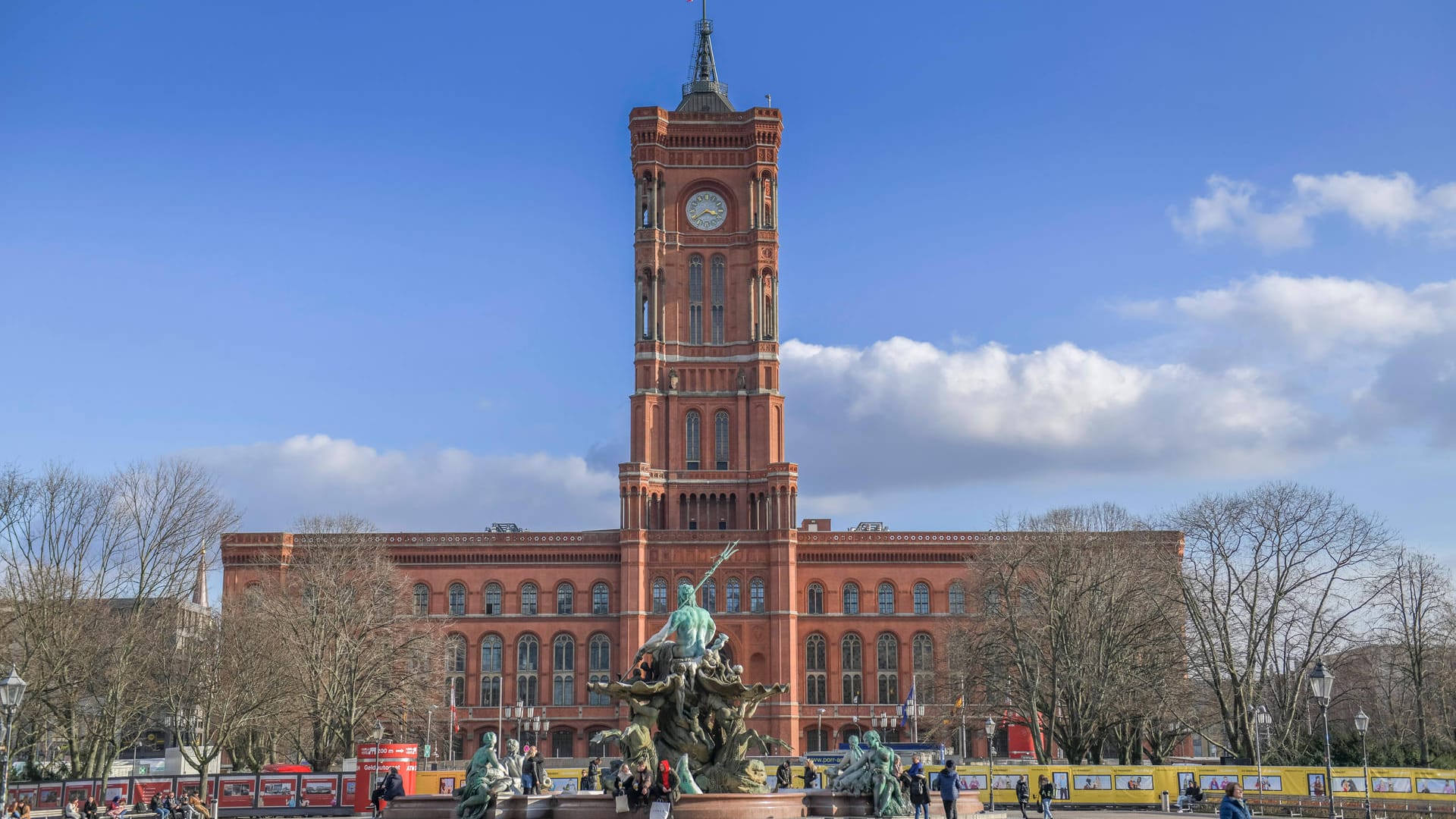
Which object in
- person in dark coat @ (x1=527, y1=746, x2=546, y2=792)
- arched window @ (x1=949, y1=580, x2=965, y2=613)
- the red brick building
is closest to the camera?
person in dark coat @ (x1=527, y1=746, x2=546, y2=792)

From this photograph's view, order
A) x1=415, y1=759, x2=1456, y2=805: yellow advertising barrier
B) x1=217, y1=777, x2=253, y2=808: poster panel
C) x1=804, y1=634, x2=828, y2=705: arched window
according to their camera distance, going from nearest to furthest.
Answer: x1=415, y1=759, x2=1456, y2=805: yellow advertising barrier < x1=217, y1=777, x2=253, y2=808: poster panel < x1=804, y1=634, x2=828, y2=705: arched window

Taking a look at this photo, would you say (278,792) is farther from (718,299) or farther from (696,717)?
(718,299)

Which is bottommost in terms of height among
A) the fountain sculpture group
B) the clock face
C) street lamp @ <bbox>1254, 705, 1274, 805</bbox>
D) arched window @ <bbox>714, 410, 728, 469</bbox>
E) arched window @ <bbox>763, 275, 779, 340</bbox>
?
street lamp @ <bbox>1254, 705, 1274, 805</bbox>

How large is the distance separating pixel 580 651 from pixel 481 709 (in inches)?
281

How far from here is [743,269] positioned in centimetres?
9656

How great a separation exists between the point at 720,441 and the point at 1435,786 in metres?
56.3

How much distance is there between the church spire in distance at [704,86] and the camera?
102000 millimetres

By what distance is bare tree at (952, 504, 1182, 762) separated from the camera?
5619 centimetres

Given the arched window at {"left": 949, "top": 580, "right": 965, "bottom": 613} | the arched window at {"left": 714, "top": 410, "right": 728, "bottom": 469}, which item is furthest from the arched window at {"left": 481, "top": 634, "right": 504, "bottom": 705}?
the arched window at {"left": 949, "top": 580, "right": 965, "bottom": 613}

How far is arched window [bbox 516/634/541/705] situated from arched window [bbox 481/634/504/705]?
1.15m

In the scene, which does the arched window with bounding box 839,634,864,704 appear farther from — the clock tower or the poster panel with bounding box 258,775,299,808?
the poster panel with bounding box 258,775,299,808

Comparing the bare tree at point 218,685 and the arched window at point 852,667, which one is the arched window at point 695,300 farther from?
the bare tree at point 218,685

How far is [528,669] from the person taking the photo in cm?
9106

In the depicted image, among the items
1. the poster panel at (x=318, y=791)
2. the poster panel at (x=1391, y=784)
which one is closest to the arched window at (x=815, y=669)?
the poster panel at (x=318, y=791)
